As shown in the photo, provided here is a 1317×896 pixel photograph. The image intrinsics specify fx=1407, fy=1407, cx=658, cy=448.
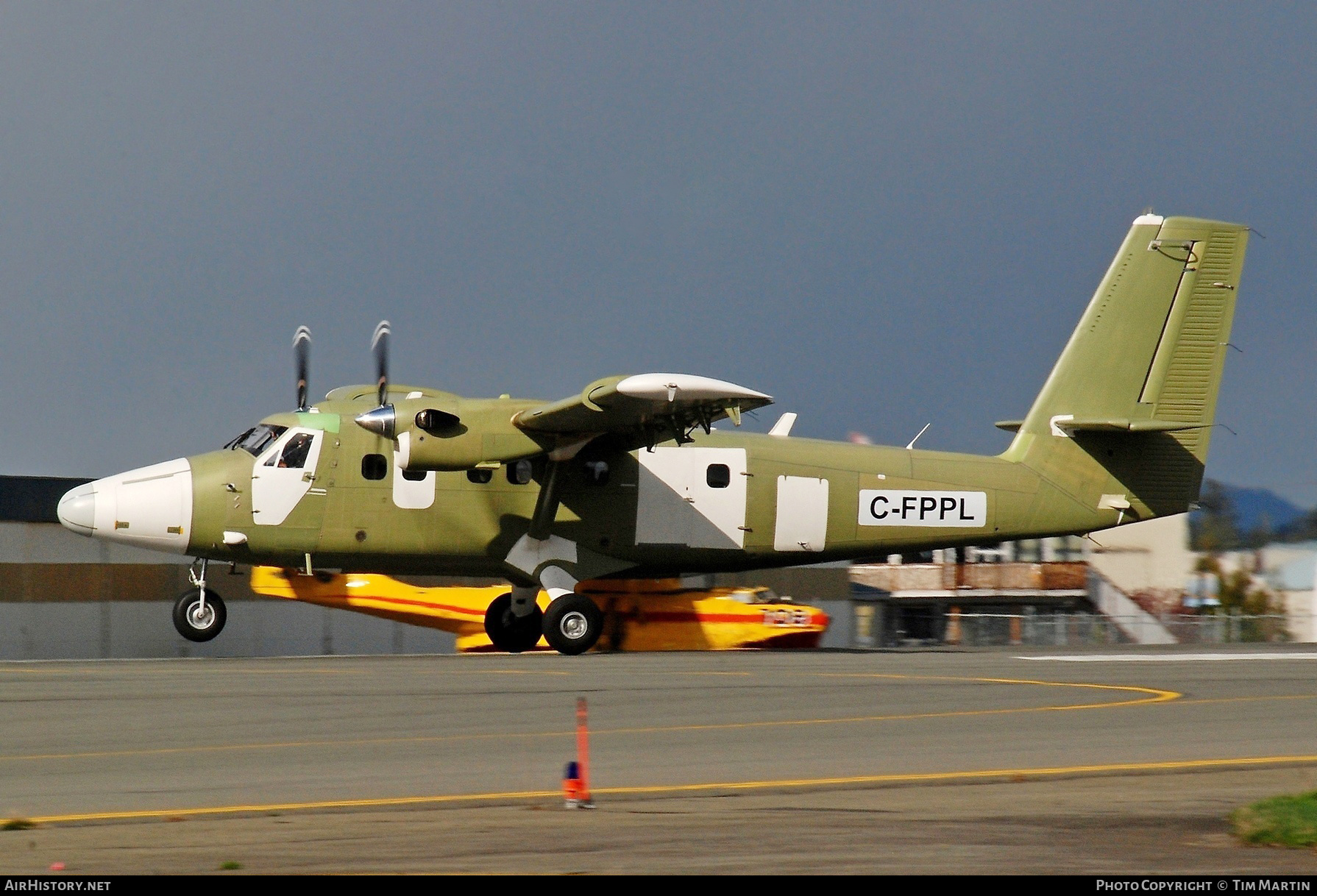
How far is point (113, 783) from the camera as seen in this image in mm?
9008

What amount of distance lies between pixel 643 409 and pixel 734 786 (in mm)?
10821

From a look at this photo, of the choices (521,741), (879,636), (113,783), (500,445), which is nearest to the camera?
(113,783)

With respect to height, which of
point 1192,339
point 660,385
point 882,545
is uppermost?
point 1192,339

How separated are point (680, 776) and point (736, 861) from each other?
2761 mm

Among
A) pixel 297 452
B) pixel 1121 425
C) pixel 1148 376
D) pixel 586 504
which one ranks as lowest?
pixel 586 504

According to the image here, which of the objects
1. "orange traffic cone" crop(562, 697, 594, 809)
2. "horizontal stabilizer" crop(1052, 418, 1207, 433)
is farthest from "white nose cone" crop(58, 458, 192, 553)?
"horizontal stabilizer" crop(1052, 418, 1207, 433)

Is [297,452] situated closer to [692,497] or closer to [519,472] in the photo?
[519,472]

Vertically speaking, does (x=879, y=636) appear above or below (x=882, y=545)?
below

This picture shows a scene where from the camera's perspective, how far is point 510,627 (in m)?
23.1

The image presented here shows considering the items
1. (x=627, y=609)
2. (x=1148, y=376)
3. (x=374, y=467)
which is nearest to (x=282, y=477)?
(x=374, y=467)

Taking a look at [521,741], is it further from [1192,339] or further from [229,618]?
[229,618]

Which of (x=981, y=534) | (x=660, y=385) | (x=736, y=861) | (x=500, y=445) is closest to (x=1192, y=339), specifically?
(x=981, y=534)

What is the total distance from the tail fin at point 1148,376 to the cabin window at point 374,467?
10.3 m

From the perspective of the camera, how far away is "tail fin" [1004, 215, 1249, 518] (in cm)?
2352
